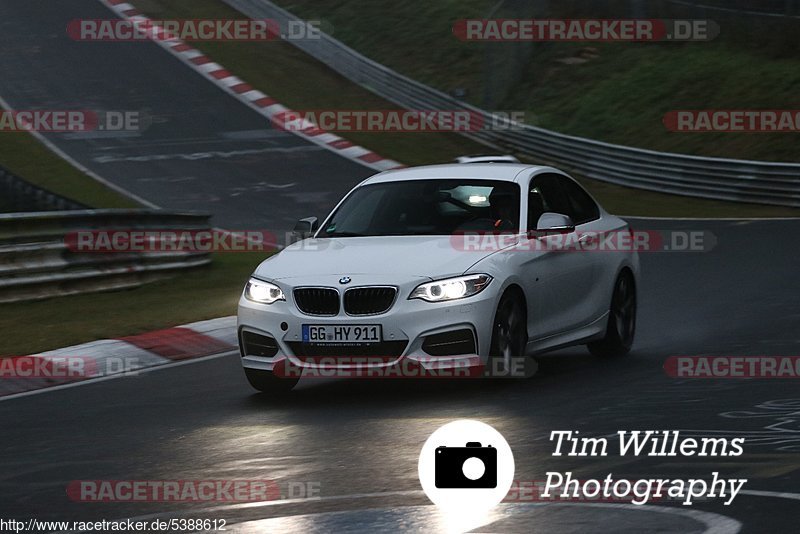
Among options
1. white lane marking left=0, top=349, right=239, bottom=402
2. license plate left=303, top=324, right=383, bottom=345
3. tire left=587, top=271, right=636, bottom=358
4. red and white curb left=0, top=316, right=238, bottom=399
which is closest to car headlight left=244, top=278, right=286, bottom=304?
license plate left=303, top=324, right=383, bottom=345

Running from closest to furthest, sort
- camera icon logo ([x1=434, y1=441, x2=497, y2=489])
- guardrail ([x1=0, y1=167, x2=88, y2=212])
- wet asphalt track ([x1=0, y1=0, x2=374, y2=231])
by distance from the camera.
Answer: camera icon logo ([x1=434, y1=441, x2=497, y2=489])
guardrail ([x1=0, y1=167, x2=88, y2=212])
wet asphalt track ([x1=0, y1=0, x2=374, y2=231])

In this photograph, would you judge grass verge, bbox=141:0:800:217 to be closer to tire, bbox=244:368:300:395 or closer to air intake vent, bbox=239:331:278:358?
tire, bbox=244:368:300:395

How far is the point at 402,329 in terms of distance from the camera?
8.98 metres

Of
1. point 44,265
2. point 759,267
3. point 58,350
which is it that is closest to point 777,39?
point 759,267

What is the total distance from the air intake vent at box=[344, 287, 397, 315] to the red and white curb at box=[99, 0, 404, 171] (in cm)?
1995

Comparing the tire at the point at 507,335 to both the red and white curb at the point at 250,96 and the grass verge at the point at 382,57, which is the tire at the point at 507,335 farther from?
the red and white curb at the point at 250,96

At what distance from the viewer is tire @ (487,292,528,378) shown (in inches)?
366

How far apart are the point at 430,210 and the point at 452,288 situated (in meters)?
1.15

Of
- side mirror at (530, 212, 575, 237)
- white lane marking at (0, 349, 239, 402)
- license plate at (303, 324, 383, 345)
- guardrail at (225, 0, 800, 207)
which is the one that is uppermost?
guardrail at (225, 0, 800, 207)

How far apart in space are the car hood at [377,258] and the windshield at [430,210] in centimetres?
25

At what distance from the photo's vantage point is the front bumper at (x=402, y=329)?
8992 mm

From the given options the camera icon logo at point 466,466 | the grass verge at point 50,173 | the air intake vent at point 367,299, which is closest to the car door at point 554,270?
the air intake vent at point 367,299

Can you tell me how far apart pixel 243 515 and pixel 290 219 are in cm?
1837

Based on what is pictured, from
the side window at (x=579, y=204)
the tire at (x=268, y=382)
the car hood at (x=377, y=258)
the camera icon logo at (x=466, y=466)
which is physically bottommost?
the tire at (x=268, y=382)
